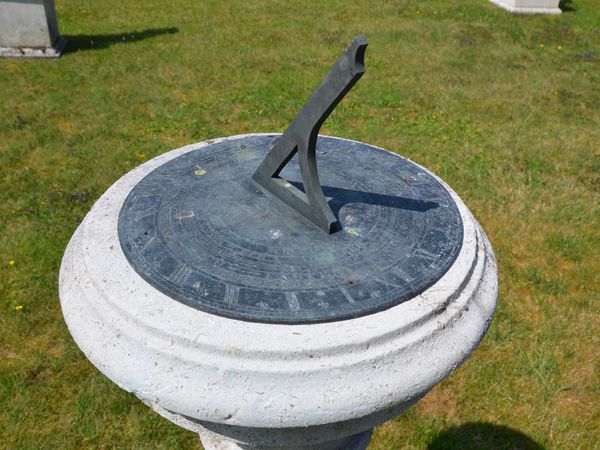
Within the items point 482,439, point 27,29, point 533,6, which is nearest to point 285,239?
point 482,439

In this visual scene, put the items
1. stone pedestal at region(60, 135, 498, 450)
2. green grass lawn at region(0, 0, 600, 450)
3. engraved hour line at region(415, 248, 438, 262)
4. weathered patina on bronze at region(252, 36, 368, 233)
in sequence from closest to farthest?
stone pedestal at region(60, 135, 498, 450) → weathered patina on bronze at region(252, 36, 368, 233) → engraved hour line at region(415, 248, 438, 262) → green grass lawn at region(0, 0, 600, 450)

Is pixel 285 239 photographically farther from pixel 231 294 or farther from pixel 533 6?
pixel 533 6

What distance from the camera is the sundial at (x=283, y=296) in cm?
149

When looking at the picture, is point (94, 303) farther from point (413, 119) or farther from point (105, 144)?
point (413, 119)

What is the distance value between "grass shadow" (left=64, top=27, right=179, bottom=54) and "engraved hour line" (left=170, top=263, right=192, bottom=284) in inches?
282

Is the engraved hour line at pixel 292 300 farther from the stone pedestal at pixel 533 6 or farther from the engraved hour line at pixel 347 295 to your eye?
the stone pedestal at pixel 533 6

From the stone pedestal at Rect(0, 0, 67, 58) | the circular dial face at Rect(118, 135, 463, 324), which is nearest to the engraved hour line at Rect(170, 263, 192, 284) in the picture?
the circular dial face at Rect(118, 135, 463, 324)

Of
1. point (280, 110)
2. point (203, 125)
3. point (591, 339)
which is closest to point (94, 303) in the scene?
point (591, 339)

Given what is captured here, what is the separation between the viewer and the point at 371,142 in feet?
18.2

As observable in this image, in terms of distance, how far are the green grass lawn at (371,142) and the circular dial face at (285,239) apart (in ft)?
4.56

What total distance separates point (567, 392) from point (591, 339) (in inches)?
18.8

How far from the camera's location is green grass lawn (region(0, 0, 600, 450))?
298 centimetres

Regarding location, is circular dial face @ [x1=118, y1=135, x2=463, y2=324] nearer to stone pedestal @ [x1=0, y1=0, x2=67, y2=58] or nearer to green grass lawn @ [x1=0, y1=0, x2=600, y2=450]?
green grass lawn @ [x1=0, y1=0, x2=600, y2=450]

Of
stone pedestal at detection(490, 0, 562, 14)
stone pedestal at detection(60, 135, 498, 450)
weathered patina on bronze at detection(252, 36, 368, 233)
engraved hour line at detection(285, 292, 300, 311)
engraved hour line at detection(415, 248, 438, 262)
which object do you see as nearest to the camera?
stone pedestal at detection(60, 135, 498, 450)
